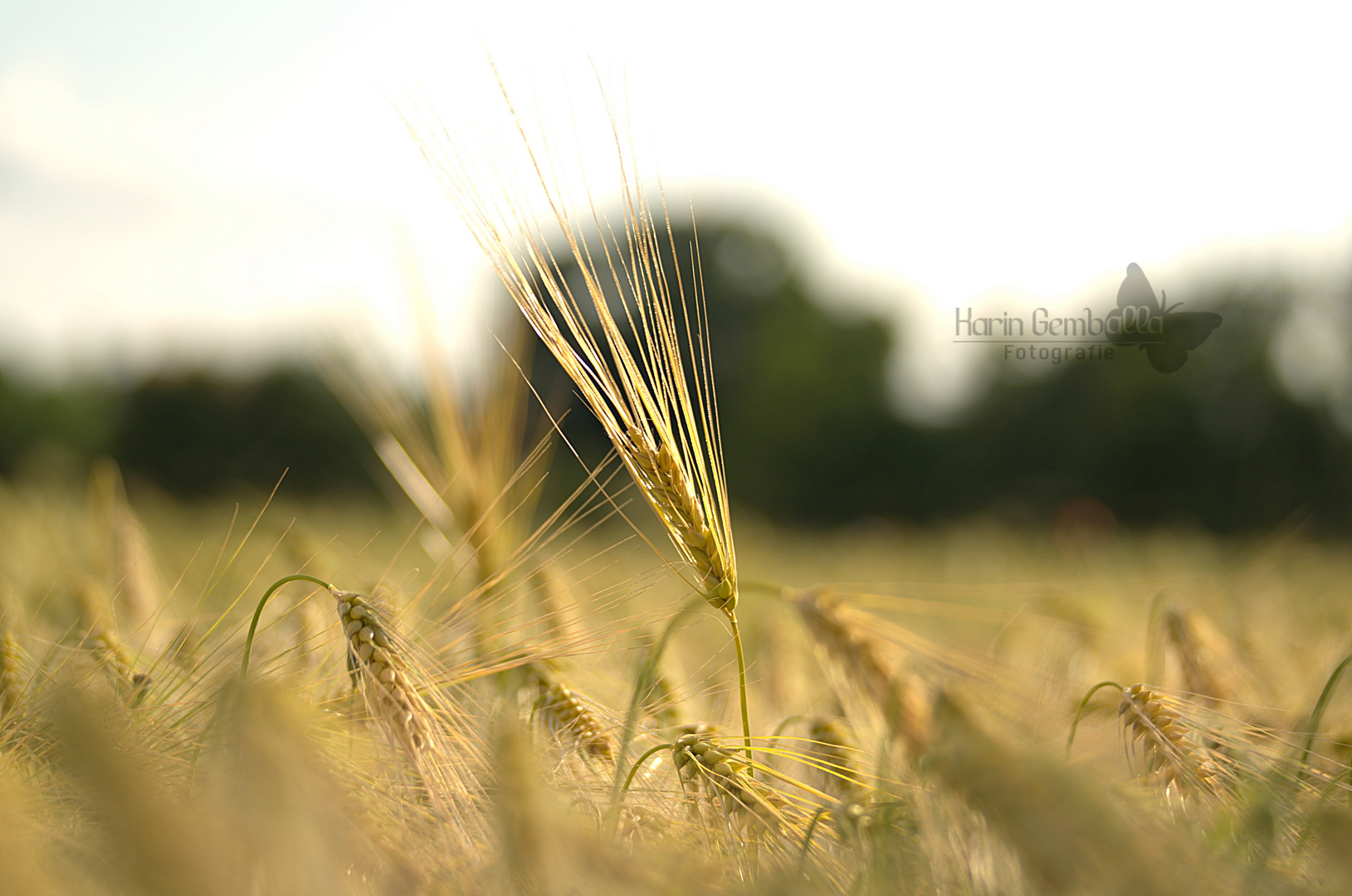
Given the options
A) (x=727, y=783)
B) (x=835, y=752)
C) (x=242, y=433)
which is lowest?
(x=242, y=433)

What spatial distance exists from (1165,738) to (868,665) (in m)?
0.33

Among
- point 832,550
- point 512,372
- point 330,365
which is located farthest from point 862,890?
point 832,550

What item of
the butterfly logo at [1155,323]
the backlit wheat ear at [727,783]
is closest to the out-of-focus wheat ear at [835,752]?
the backlit wheat ear at [727,783]

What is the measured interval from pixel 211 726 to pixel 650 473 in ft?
1.67

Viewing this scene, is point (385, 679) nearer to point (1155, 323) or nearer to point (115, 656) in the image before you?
point (115, 656)

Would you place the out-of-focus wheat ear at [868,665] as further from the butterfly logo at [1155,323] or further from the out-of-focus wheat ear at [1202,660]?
the butterfly logo at [1155,323]

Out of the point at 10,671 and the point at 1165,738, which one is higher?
the point at 10,671

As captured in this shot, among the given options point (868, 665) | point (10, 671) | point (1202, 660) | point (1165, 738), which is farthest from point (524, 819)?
point (1202, 660)

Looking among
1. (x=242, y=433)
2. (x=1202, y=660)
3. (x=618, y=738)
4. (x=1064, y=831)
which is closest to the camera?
(x=1064, y=831)

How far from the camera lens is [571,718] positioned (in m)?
1.06

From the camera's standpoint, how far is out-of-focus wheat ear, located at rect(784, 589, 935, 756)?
0.67 metres

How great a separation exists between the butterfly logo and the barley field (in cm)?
181

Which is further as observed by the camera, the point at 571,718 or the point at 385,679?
the point at 571,718

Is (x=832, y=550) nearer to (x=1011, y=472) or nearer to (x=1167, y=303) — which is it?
(x=1167, y=303)
